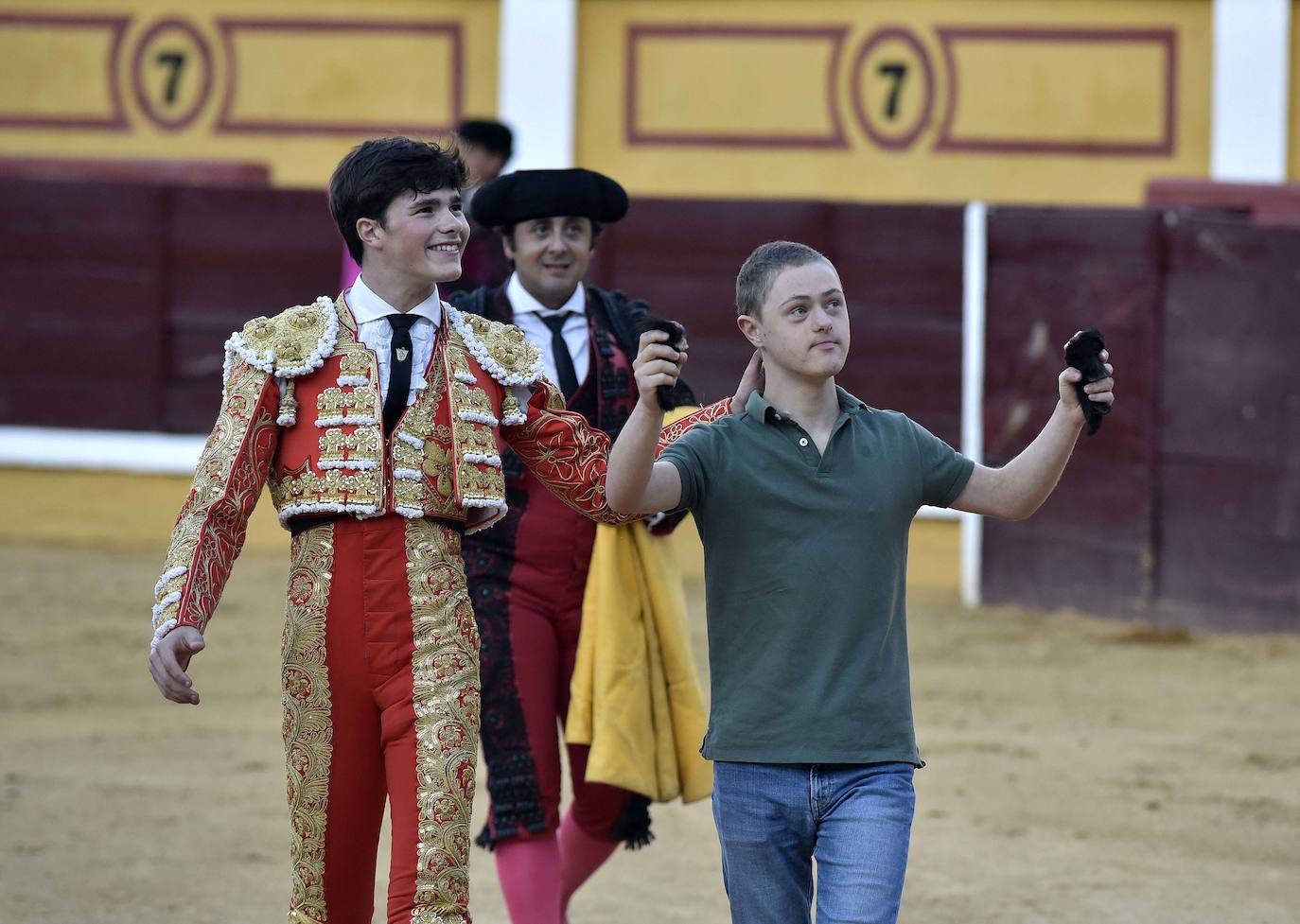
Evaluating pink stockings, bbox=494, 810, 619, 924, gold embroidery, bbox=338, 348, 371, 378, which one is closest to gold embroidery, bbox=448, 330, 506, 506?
gold embroidery, bbox=338, 348, 371, 378

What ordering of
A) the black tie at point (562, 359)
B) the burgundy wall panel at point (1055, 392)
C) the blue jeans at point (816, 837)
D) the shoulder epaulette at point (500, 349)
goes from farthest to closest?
the burgundy wall panel at point (1055, 392) < the black tie at point (562, 359) < the shoulder epaulette at point (500, 349) < the blue jeans at point (816, 837)

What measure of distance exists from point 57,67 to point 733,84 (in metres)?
3.79

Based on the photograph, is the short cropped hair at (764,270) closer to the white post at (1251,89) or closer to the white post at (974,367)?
the white post at (974,367)

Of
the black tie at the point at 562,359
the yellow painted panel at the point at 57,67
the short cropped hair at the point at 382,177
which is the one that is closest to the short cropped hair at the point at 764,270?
the short cropped hair at the point at 382,177

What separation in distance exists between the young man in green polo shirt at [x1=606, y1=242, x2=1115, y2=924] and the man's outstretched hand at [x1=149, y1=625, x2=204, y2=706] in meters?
0.60

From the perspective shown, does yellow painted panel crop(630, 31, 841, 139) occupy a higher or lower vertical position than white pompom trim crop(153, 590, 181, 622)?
higher

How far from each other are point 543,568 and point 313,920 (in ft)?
3.47

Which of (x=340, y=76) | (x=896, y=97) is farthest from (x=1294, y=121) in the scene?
(x=340, y=76)

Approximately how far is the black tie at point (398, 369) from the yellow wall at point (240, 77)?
8.33 m

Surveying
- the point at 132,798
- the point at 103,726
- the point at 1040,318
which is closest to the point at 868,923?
the point at 132,798

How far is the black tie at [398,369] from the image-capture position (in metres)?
3.09

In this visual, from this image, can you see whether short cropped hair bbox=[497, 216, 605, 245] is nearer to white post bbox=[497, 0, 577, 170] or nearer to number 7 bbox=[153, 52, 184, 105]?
white post bbox=[497, 0, 577, 170]

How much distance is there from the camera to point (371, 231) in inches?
122

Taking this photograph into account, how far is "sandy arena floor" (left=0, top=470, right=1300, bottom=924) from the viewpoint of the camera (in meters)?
4.78
